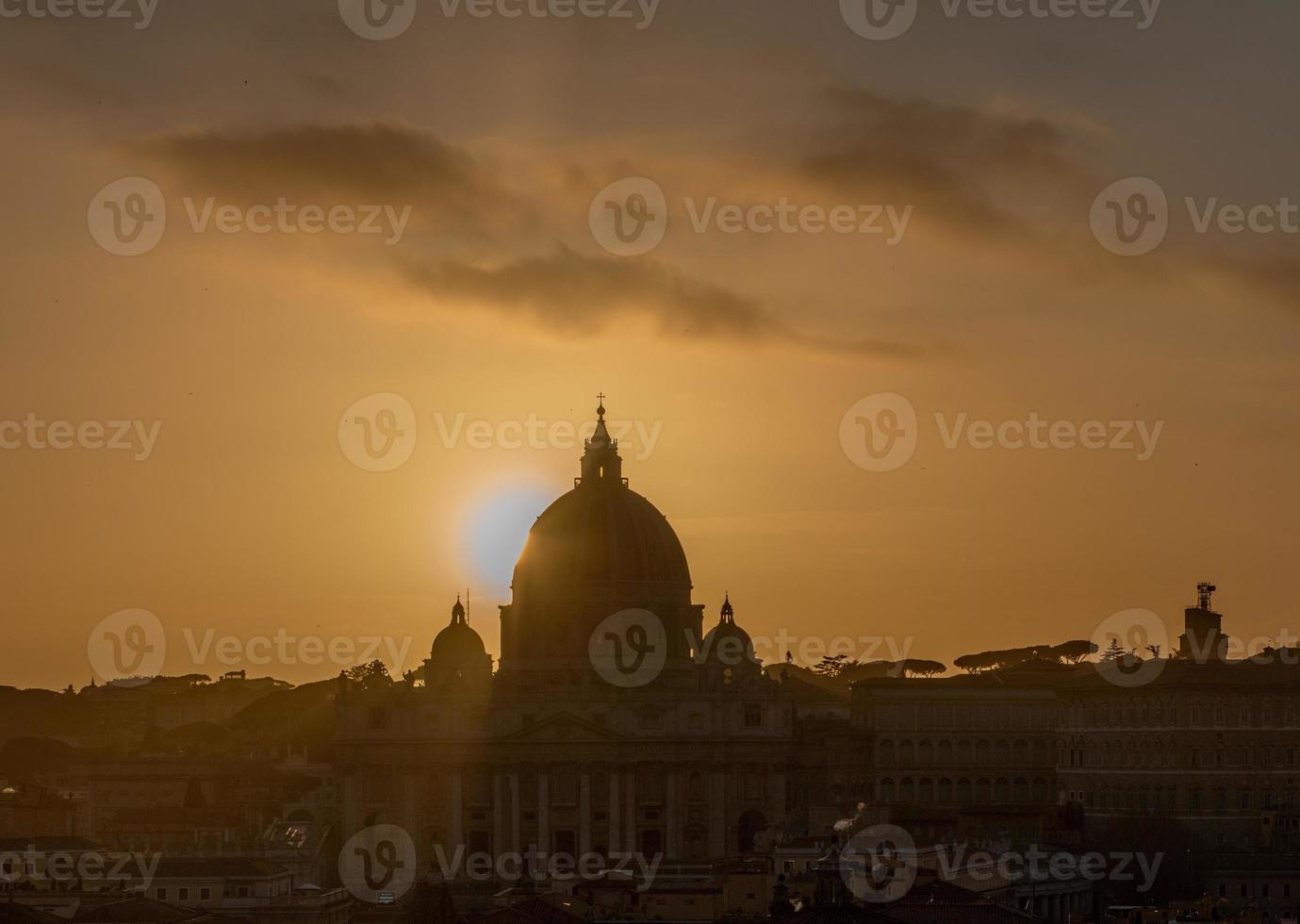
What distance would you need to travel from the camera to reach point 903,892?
85750 mm

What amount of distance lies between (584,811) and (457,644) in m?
11.7

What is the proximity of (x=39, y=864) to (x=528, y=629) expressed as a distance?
48.3 m

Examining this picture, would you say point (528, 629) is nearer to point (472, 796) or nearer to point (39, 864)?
point (472, 796)

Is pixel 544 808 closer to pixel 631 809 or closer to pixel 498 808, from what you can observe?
pixel 498 808

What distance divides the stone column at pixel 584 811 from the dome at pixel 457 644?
9555 mm

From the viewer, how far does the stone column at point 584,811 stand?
481ft

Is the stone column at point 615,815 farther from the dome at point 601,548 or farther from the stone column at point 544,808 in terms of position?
the dome at point 601,548

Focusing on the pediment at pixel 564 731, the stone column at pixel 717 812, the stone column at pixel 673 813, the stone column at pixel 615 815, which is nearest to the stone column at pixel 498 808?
the pediment at pixel 564 731

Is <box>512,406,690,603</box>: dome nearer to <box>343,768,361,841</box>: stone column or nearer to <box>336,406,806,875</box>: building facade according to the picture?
<box>336,406,806,875</box>: building facade

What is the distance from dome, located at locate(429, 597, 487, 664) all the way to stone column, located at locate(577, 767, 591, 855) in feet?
31.3

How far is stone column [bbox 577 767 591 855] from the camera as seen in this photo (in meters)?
147

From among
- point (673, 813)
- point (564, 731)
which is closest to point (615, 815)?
point (673, 813)

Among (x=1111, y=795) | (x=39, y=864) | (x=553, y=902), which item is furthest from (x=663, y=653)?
(x=553, y=902)

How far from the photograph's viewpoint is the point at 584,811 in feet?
486
